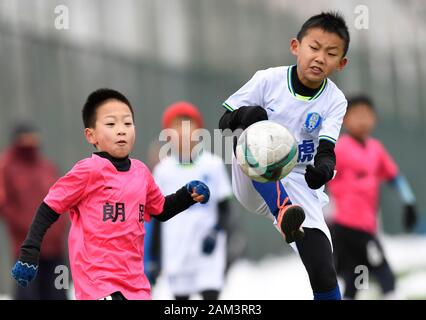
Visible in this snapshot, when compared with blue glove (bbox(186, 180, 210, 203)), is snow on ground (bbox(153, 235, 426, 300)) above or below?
below

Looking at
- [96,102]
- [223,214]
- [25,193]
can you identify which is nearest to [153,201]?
[96,102]

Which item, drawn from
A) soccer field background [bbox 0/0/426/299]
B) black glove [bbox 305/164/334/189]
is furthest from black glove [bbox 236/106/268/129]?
soccer field background [bbox 0/0/426/299]

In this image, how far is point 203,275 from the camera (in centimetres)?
893

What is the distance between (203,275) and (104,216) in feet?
11.4

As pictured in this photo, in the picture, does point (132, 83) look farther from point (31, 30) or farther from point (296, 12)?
point (296, 12)

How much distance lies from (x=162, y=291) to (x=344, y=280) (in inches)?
118

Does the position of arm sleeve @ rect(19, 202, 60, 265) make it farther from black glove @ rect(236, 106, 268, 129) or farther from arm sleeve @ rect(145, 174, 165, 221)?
black glove @ rect(236, 106, 268, 129)

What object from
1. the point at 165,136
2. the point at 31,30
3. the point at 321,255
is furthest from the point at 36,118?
the point at 321,255

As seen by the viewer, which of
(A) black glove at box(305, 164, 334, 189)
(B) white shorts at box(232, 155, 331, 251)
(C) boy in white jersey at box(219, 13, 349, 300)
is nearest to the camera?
(A) black glove at box(305, 164, 334, 189)

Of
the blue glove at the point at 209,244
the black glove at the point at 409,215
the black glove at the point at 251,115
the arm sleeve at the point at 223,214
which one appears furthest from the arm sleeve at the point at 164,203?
the black glove at the point at 409,215

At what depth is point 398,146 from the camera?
17.1 meters

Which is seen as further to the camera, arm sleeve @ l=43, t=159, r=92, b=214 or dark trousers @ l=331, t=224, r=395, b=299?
dark trousers @ l=331, t=224, r=395, b=299

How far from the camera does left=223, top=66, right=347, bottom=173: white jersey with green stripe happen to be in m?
6.09

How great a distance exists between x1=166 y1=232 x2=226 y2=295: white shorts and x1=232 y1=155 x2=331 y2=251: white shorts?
252 centimetres
